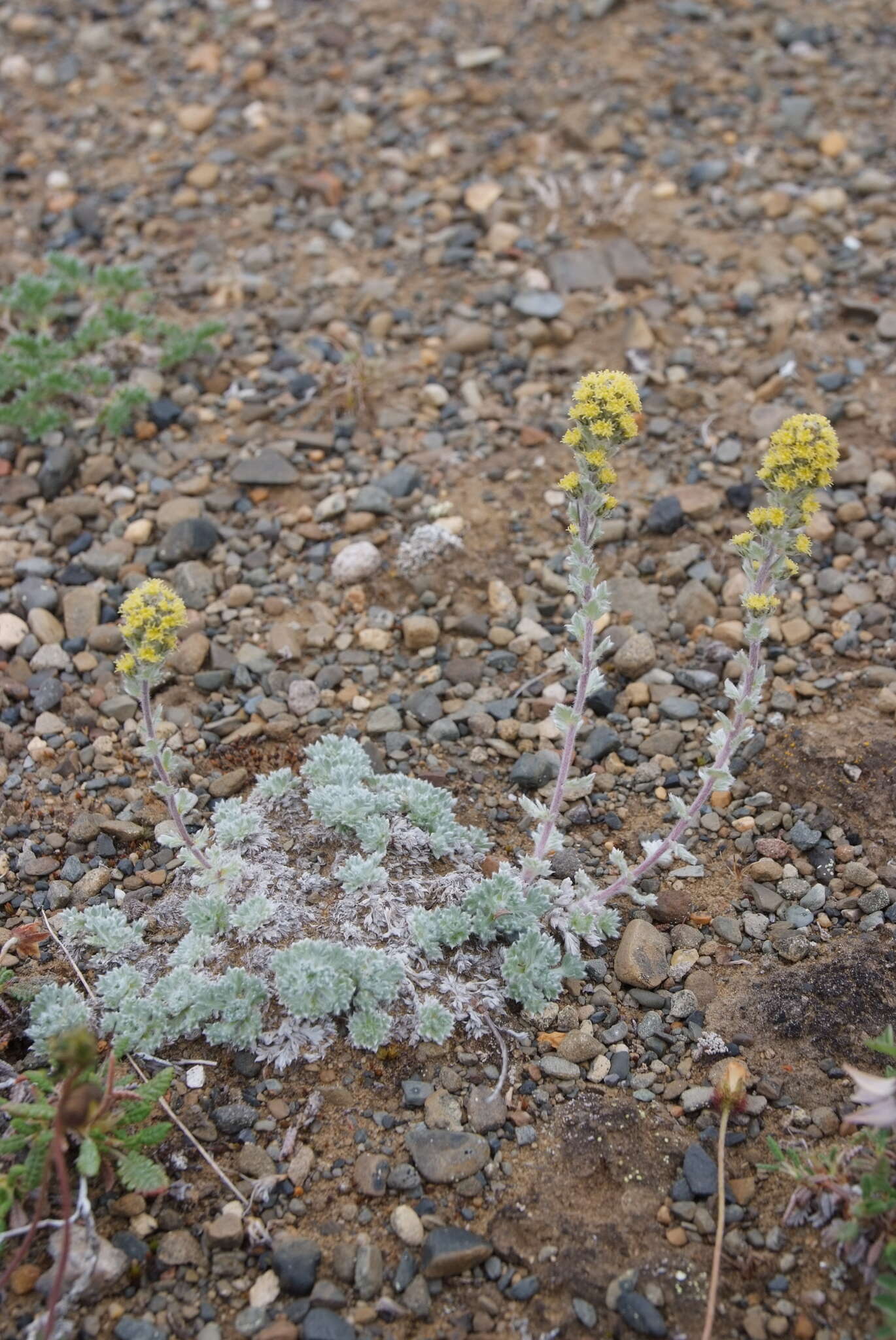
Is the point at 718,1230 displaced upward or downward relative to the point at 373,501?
downward

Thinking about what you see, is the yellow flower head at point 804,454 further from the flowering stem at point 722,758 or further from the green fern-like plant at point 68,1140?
the green fern-like plant at point 68,1140

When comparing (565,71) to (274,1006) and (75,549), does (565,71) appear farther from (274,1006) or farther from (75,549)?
(274,1006)

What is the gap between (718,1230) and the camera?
11.1 ft

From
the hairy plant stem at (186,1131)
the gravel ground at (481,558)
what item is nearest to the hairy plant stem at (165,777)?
the gravel ground at (481,558)

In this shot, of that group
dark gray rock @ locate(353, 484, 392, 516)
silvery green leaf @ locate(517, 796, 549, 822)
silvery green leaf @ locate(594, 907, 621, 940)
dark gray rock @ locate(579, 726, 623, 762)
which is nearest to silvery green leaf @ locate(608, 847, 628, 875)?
silvery green leaf @ locate(594, 907, 621, 940)

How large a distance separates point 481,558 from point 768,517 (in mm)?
2336

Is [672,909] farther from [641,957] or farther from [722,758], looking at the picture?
[722,758]

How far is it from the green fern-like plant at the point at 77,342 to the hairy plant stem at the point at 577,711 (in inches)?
130

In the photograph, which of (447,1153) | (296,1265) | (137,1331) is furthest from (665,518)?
(137,1331)

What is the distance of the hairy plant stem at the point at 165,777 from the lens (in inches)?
145

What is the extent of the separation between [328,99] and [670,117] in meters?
2.37

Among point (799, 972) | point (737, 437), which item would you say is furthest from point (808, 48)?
point (799, 972)

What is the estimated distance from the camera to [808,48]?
26.7 feet

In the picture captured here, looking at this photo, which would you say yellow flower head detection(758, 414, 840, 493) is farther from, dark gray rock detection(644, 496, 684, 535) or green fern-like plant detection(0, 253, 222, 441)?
green fern-like plant detection(0, 253, 222, 441)
